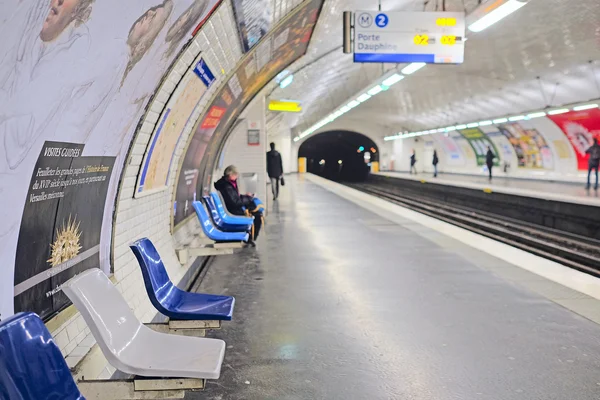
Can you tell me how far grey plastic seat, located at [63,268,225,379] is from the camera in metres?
2.56

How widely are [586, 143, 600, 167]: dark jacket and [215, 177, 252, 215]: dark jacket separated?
12786 millimetres

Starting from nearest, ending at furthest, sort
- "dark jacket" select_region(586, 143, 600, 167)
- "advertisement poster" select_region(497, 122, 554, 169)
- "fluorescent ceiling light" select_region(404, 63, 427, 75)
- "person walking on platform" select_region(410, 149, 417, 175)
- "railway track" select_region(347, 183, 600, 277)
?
"fluorescent ceiling light" select_region(404, 63, 427, 75) < "railway track" select_region(347, 183, 600, 277) < "dark jacket" select_region(586, 143, 600, 167) < "advertisement poster" select_region(497, 122, 554, 169) < "person walking on platform" select_region(410, 149, 417, 175)

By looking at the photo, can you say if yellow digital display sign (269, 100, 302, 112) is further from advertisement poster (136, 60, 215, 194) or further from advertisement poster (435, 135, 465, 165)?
advertisement poster (435, 135, 465, 165)

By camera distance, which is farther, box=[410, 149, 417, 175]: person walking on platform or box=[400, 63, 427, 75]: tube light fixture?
box=[410, 149, 417, 175]: person walking on platform

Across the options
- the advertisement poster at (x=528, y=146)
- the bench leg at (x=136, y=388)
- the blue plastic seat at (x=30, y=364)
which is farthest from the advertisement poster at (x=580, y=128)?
the blue plastic seat at (x=30, y=364)

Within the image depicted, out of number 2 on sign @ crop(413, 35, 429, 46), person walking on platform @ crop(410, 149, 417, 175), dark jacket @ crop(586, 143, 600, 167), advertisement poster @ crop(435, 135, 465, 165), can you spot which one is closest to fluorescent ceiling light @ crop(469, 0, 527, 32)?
number 2 on sign @ crop(413, 35, 429, 46)

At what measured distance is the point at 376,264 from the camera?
22.9 feet

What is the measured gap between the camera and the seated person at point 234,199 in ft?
28.0

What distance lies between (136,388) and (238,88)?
5.99 metres

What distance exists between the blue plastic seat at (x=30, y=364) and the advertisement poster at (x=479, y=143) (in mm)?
27170

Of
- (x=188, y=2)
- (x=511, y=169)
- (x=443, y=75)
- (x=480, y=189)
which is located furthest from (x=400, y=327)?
(x=511, y=169)

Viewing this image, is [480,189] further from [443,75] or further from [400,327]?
[400,327]

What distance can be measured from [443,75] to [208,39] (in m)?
13.2

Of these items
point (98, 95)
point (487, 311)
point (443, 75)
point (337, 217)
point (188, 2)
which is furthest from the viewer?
point (443, 75)
